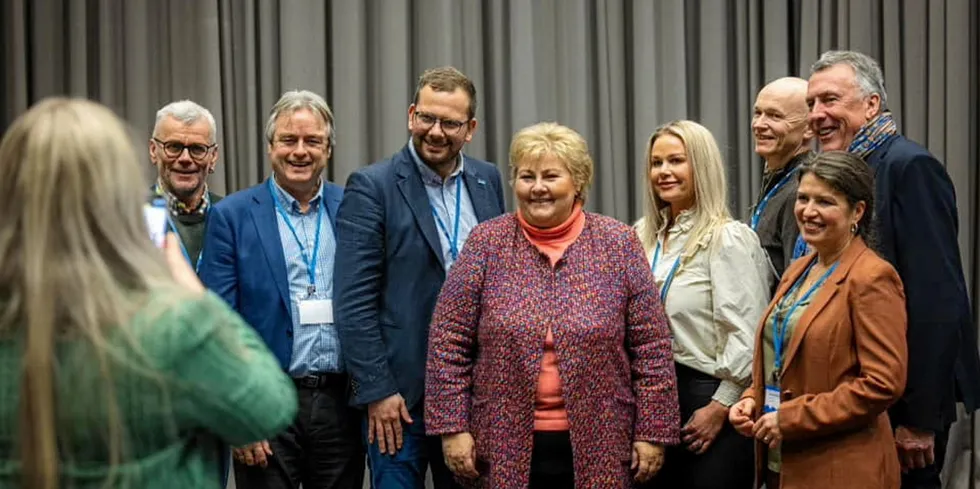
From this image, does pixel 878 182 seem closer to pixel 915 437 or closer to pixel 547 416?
pixel 915 437

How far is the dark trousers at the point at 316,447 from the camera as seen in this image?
3115 mm

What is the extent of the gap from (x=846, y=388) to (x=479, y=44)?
2823 mm

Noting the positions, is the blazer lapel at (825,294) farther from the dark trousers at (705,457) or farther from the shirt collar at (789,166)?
the shirt collar at (789,166)

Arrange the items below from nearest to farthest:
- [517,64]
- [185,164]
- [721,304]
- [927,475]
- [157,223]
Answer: [157,223] → [927,475] → [721,304] → [185,164] → [517,64]

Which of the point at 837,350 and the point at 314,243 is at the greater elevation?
the point at 314,243

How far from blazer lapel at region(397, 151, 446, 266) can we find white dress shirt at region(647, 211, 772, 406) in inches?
25.3

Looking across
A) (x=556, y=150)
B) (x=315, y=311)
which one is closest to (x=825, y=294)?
(x=556, y=150)

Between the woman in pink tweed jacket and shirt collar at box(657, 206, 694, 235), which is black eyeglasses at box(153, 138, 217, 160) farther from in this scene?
shirt collar at box(657, 206, 694, 235)

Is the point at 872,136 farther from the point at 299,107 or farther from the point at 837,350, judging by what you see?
the point at 299,107

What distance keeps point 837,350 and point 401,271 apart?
1.18 m

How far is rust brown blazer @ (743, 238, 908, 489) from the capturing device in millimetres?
2594

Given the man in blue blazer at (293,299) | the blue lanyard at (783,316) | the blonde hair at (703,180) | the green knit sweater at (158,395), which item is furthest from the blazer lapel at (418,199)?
the green knit sweater at (158,395)

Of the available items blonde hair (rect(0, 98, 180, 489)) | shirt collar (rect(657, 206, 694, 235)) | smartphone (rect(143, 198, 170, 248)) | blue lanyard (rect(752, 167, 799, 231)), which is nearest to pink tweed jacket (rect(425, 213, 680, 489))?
shirt collar (rect(657, 206, 694, 235))

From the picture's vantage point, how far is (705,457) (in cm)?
307
